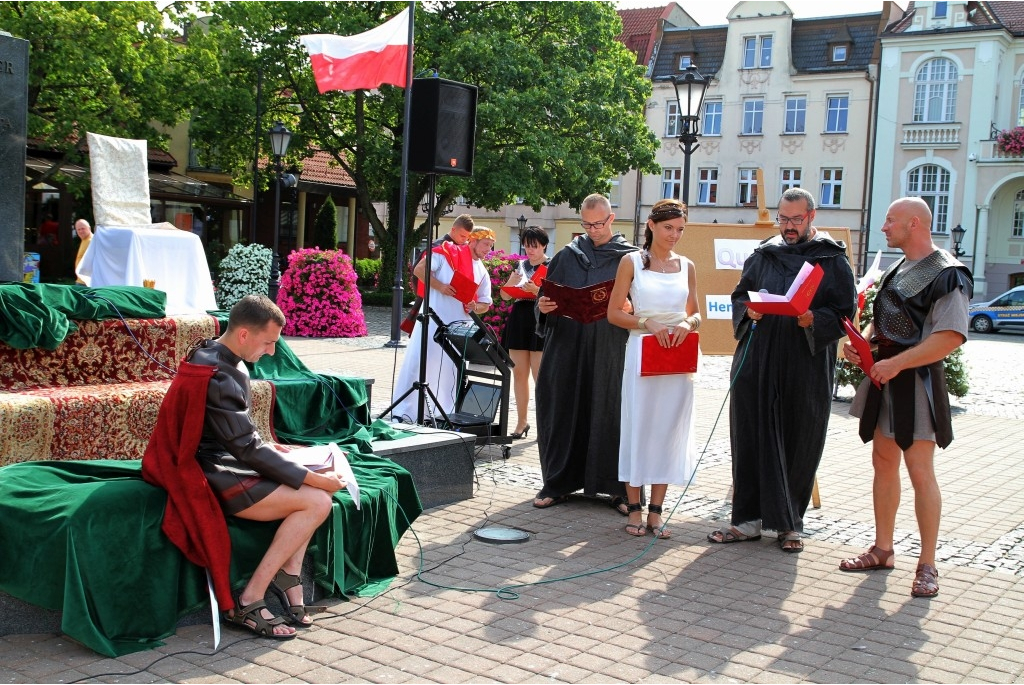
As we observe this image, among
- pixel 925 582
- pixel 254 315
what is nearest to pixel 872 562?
pixel 925 582

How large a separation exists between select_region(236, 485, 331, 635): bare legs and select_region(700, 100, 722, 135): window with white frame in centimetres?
4625

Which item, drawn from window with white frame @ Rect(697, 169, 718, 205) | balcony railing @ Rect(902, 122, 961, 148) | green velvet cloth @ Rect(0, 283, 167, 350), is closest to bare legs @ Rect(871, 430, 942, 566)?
green velvet cloth @ Rect(0, 283, 167, 350)

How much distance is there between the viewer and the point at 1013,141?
42.1 metres

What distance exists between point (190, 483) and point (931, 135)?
4550 cm

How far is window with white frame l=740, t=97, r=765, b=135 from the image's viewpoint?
47.5 metres

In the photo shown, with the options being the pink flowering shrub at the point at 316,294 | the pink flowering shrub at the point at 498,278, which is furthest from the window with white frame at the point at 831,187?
the pink flowering shrub at the point at 498,278

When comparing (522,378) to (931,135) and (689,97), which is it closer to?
(689,97)

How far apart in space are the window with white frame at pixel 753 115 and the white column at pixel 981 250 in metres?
10.3

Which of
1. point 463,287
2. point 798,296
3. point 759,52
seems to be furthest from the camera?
point 759,52

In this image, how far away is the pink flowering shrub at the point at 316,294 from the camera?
64.8 feet

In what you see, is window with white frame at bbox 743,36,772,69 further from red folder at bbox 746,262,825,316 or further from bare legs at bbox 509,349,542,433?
red folder at bbox 746,262,825,316

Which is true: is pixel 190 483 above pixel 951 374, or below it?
above

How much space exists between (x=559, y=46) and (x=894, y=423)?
24.6 meters

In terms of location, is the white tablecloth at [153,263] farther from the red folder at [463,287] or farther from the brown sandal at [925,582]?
the brown sandal at [925,582]
